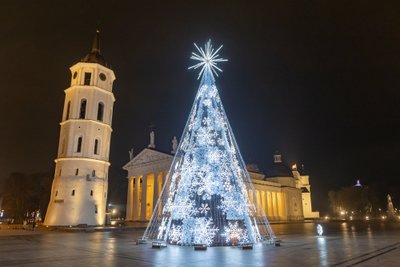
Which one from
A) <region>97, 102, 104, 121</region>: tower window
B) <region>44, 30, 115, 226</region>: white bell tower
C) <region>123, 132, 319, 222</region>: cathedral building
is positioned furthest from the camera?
<region>123, 132, 319, 222</region>: cathedral building

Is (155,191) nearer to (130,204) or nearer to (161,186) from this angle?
(161,186)

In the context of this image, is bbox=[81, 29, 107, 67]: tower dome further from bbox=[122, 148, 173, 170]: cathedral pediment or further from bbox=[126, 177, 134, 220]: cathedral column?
bbox=[126, 177, 134, 220]: cathedral column

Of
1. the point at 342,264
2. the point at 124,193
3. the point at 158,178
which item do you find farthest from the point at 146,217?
Answer: the point at 342,264

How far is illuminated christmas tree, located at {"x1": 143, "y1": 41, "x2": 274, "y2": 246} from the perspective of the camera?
54.8ft

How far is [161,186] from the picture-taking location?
55.0m

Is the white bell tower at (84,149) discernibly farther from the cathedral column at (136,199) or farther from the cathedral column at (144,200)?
the cathedral column at (136,199)

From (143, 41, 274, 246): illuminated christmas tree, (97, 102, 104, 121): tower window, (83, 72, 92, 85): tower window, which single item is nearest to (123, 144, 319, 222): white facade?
(97, 102, 104, 121): tower window

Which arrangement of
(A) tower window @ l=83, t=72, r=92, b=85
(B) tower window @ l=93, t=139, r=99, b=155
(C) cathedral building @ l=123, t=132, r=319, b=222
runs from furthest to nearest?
(C) cathedral building @ l=123, t=132, r=319, b=222
(A) tower window @ l=83, t=72, r=92, b=85
(B) tower window @ l=93, t=139, r=99, b=155

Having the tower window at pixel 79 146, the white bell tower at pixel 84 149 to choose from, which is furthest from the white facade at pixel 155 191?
the tower window at pixel 79 146

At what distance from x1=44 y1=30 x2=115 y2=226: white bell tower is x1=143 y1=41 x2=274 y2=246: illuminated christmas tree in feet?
69.0

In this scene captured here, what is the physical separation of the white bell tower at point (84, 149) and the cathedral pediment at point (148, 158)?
56.1ft

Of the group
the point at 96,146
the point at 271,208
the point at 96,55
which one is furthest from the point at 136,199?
the point at 271,208

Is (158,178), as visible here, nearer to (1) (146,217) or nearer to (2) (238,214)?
(1) (146,217)

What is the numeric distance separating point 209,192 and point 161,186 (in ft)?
129
